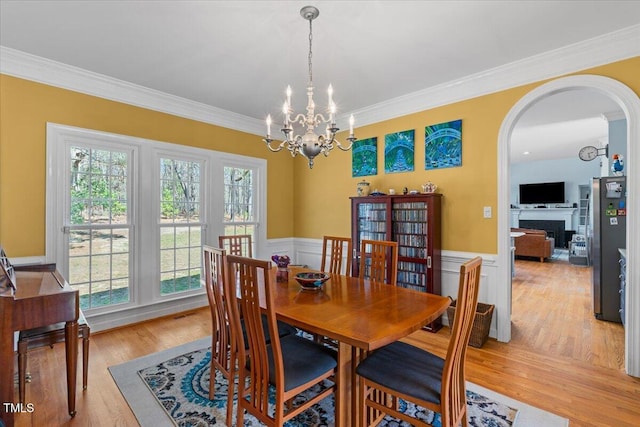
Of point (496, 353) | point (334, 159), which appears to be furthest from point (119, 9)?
point (496, 353)

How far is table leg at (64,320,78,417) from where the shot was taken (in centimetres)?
196

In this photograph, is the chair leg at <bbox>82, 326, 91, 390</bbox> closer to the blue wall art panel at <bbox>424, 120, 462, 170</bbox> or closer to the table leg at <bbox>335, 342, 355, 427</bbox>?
A: the table leg at <bbox>335, 342, 355, 427</bbox>

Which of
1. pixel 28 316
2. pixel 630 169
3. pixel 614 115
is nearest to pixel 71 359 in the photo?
pixel 28 316

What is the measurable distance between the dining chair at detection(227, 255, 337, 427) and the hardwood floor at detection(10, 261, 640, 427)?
976 mm

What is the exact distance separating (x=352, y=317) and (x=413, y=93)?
307 centimetres

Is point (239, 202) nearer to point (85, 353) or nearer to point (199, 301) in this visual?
point (199, 301)

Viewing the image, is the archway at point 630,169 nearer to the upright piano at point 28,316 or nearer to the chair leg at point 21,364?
the upright piano at point 28,316

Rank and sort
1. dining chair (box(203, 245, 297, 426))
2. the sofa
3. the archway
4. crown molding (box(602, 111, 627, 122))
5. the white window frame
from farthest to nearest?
1. the sofa
2. the white window frame
3. crown molding (box(602, 111, 627, 122))
4. the archway
5. dining chair (box(203, 245, 297, 426))

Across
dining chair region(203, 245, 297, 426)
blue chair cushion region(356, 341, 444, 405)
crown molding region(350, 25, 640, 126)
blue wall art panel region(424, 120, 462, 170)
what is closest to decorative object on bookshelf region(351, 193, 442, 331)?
blue wall art panel region(424, 120, 462, 170)

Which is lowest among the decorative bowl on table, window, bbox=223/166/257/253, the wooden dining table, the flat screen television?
the wooden dining table

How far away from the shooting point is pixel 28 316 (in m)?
1.77

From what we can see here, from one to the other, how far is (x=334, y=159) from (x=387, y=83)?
157 centimetres

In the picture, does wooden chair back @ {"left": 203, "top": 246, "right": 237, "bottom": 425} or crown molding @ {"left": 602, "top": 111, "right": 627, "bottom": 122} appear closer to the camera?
wooden chair back @ {"left": 203, "top": 246, "right": 237, "bottom": 425}

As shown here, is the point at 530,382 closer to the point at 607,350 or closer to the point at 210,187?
the point at 607,350
